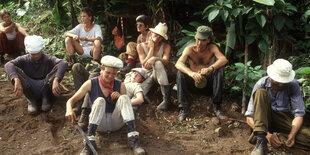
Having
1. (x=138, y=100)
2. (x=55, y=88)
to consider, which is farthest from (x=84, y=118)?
(x=138, y=100)

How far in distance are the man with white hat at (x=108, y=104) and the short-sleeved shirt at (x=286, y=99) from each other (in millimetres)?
1490

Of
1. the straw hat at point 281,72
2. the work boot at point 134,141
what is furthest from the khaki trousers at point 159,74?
the straw hat at point 281,72

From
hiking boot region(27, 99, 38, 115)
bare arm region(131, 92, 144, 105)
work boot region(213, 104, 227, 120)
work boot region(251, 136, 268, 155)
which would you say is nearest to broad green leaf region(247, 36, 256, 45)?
work boot region(213, 104, 227, 120)

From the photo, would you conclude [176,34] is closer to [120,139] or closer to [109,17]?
[109,17]

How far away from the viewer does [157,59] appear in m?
5.00

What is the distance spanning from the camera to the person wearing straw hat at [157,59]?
16.3 ft

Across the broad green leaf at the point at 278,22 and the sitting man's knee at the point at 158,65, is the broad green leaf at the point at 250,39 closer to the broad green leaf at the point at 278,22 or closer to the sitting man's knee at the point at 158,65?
the broad green leaf at the point at 278,22

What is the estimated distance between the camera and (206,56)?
4.91 m

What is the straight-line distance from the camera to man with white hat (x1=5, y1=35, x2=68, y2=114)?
4719mm

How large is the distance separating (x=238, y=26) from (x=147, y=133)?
7.56ft

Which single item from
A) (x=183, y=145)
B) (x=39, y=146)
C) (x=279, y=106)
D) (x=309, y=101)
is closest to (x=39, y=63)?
(x=39, y=146)

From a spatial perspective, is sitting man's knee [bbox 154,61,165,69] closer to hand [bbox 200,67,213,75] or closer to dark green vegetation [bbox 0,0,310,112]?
dark green vegetation [bbox 0,0,310,112]

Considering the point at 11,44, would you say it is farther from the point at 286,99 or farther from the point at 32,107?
the point at 286,99

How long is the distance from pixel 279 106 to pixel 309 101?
0.70 m
